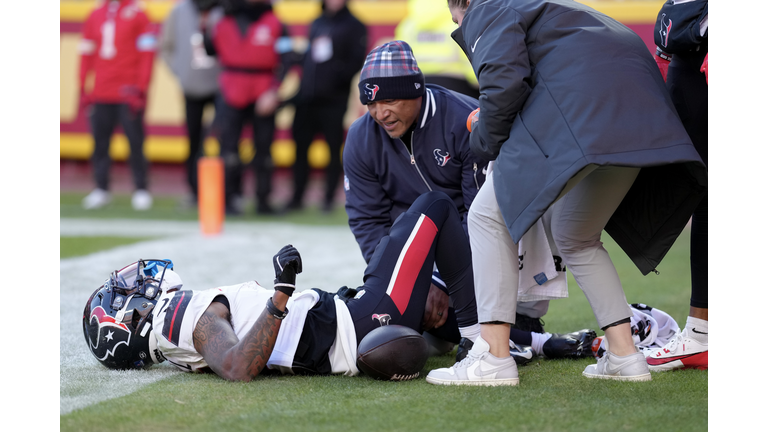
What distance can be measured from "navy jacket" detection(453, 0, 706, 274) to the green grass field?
2.00 ft

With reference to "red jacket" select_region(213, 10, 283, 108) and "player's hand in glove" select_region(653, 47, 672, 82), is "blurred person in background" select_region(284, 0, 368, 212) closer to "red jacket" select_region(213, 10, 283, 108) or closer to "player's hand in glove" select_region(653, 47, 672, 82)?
"red jacket" select_region(213, 10, 283, 108)

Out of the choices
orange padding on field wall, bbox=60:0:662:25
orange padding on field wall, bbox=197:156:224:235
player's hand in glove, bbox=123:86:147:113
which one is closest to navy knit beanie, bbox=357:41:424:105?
orange padding on field wall, bbox=197:156:224:235

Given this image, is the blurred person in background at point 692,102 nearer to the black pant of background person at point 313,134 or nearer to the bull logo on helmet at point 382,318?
the bull logo on helmet at point 382,318

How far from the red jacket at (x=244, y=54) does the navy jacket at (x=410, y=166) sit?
5.10m

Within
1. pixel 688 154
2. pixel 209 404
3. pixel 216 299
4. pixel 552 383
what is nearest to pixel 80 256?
pixel 216 299

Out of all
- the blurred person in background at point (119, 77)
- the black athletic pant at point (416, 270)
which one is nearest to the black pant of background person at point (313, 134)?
the blurred person in background at point (119, 77)

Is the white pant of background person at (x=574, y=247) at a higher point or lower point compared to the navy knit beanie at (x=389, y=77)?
lower

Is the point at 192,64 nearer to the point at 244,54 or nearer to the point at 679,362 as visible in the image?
the point at 244,54

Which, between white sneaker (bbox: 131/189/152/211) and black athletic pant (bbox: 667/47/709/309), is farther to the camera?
white sneaker (bbox: 131/189/152/211)

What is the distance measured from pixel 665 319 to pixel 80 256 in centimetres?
467

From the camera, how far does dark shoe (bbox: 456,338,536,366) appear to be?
3256 mm

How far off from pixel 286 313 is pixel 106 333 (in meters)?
0.82

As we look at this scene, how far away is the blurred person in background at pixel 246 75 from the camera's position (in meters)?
8.66
